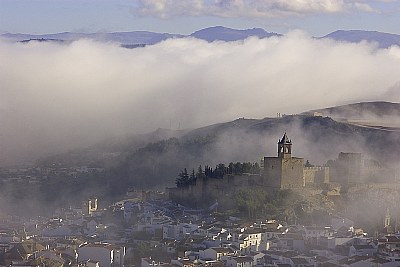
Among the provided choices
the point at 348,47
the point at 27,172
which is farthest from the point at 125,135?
the point at 348,47

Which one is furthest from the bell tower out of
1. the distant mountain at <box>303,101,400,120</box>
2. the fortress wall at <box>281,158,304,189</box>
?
the distant mountain at <box>303,101,400,120</box>

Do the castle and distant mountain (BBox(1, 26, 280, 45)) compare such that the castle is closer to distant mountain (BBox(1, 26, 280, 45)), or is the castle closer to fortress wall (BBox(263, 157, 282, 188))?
fortress wall (BBox(263, 157, 282, 188))

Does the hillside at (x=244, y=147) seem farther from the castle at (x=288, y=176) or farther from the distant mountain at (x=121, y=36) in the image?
the distant mountain at (x=121, y=36)

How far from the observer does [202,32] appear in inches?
5901

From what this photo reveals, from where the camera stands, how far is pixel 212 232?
103ft

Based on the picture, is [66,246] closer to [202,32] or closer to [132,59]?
[132,59]

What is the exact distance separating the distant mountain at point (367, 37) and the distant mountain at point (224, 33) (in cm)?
1085

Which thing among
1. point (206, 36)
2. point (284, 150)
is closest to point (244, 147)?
point (284, 150)

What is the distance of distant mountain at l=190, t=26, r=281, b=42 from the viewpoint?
452 feet

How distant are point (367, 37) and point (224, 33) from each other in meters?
28.0

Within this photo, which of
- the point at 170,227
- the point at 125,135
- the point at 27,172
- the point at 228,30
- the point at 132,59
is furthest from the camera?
the point at 228,30

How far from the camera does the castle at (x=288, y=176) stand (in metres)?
35.6

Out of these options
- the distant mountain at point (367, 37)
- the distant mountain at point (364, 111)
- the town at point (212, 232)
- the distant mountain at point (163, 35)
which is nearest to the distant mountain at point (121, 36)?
the distant mountain at point (163, 35)

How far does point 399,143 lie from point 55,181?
21153 millimetres
